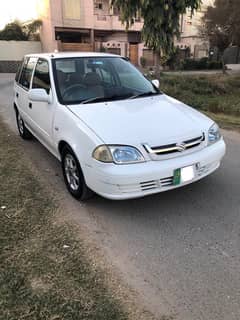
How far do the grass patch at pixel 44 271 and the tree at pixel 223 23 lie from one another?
2153 centimetres

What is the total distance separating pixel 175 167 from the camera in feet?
10.4

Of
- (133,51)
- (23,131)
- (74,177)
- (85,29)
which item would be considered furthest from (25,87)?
(133,51)

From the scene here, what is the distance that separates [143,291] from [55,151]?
2.35 m

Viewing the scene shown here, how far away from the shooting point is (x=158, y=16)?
10406 millimetres

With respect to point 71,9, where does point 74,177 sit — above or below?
below

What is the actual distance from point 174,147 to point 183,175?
1.04 ft

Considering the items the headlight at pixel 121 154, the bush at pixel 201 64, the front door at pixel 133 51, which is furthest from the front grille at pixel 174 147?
the bush at pixel 201 64

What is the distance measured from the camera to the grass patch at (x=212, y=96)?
8.53 meters

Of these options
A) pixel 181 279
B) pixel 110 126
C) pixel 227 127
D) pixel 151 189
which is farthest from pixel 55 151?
pixel 227 127

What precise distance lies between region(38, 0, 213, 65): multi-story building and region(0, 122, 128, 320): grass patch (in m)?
26.5

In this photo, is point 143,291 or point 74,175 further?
point 74,175

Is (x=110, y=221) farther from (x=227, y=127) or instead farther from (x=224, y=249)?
(x=227, y=127)

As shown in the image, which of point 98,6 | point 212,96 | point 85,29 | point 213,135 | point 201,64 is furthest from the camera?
point 201,64

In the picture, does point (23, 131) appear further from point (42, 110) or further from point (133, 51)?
point (133, 51)
